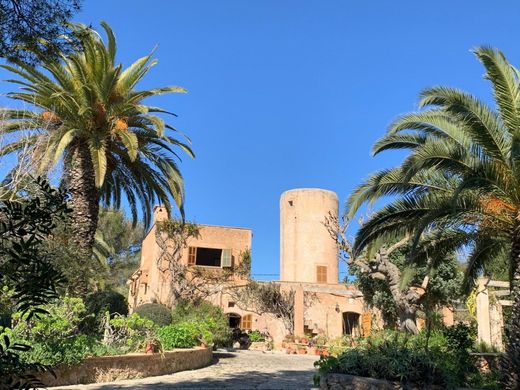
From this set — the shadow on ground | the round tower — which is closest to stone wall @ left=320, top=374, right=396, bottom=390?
the shadow on ground

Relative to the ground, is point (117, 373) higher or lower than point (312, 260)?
lower

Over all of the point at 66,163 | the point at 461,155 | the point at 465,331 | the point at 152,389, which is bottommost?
the point at 152,389

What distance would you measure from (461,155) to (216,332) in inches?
499

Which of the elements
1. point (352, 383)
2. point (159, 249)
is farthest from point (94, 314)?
point (159, 249)

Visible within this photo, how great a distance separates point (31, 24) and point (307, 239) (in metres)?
26.1

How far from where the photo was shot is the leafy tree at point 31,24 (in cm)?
506

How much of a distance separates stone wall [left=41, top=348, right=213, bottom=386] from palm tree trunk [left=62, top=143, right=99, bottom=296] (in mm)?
2336

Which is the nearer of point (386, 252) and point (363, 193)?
point (363, 193)

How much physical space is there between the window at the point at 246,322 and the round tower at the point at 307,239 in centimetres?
607

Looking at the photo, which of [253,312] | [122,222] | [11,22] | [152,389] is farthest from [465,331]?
[122,222]

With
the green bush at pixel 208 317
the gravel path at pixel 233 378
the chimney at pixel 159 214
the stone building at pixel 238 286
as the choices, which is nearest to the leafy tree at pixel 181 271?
the stone building at pixel 238 286

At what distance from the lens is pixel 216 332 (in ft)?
61.1

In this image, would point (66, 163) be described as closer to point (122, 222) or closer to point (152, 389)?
point (152, 389)

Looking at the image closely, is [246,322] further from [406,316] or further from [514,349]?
[514,349]
